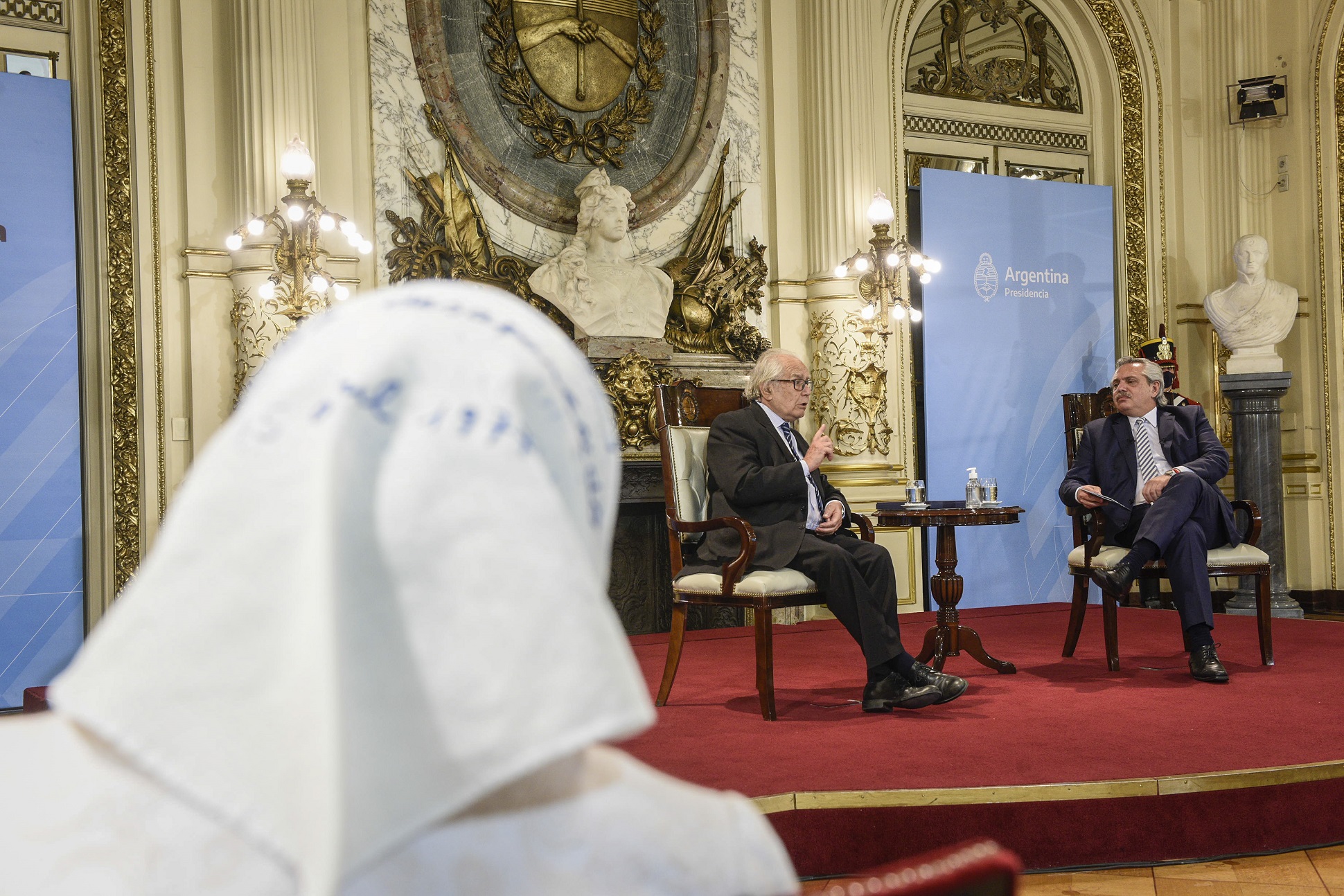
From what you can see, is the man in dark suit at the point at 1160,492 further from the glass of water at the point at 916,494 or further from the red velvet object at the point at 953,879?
the red velvet object at the point at 953,879

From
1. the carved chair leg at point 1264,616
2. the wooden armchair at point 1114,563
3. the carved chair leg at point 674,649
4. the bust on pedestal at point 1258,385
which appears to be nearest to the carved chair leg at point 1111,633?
the wooden armchair at point 1114,563

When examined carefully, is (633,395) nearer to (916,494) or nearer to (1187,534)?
(916,494)

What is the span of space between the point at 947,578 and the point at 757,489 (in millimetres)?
1089

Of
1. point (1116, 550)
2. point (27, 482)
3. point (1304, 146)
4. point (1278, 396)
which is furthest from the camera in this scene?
point (1304, 146)

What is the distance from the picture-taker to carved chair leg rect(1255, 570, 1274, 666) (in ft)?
15.0

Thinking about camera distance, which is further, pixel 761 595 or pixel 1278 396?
pixel 1278 396

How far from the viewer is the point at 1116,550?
4605 mm

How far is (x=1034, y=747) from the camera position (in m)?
3.29

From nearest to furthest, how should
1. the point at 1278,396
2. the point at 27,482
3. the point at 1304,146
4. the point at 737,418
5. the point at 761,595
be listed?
the point at 761,595
the point at 737,418
the point at 27,482
the point at 1278,396
the point at 1304,146

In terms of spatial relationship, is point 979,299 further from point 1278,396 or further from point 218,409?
point 218,409

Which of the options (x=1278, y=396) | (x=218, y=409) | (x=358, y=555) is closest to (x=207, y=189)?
(x=218, y=409)

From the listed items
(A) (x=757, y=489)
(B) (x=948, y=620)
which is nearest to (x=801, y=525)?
(A) (x=757, y=489)

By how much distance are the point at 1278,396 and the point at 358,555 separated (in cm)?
774

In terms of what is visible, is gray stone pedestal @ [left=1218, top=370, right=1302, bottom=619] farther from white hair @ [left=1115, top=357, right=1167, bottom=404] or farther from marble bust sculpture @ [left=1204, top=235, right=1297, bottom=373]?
white hair @ [left=1115, top=357, right=1167, bottom=404]
